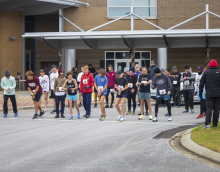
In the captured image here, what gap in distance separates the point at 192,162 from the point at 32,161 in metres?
2.86

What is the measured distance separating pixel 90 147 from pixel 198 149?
7.34 feet

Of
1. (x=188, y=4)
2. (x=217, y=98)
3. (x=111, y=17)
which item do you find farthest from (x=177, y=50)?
(x=217, y=98)

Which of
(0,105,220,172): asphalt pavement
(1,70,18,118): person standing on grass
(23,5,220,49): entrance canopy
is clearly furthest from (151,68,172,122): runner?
(23,5,220,49): entrance canopy

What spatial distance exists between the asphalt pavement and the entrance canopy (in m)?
9.88

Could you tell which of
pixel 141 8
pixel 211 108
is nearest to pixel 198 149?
pixel 211 108

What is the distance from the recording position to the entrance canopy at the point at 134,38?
19.9 meters

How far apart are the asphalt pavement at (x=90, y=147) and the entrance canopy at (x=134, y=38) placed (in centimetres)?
988

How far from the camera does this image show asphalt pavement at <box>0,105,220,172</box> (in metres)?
5.52

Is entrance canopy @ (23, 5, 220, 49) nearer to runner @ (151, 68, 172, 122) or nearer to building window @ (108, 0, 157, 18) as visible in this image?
building window @ (108, 0, 157, 18)

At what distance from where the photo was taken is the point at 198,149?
6.55m

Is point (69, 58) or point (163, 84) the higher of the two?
point (69, 58)

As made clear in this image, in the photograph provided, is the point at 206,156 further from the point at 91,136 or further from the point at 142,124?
the point at 142,124

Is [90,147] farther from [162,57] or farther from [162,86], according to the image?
[162,57]

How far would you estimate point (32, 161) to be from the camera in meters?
5.90
